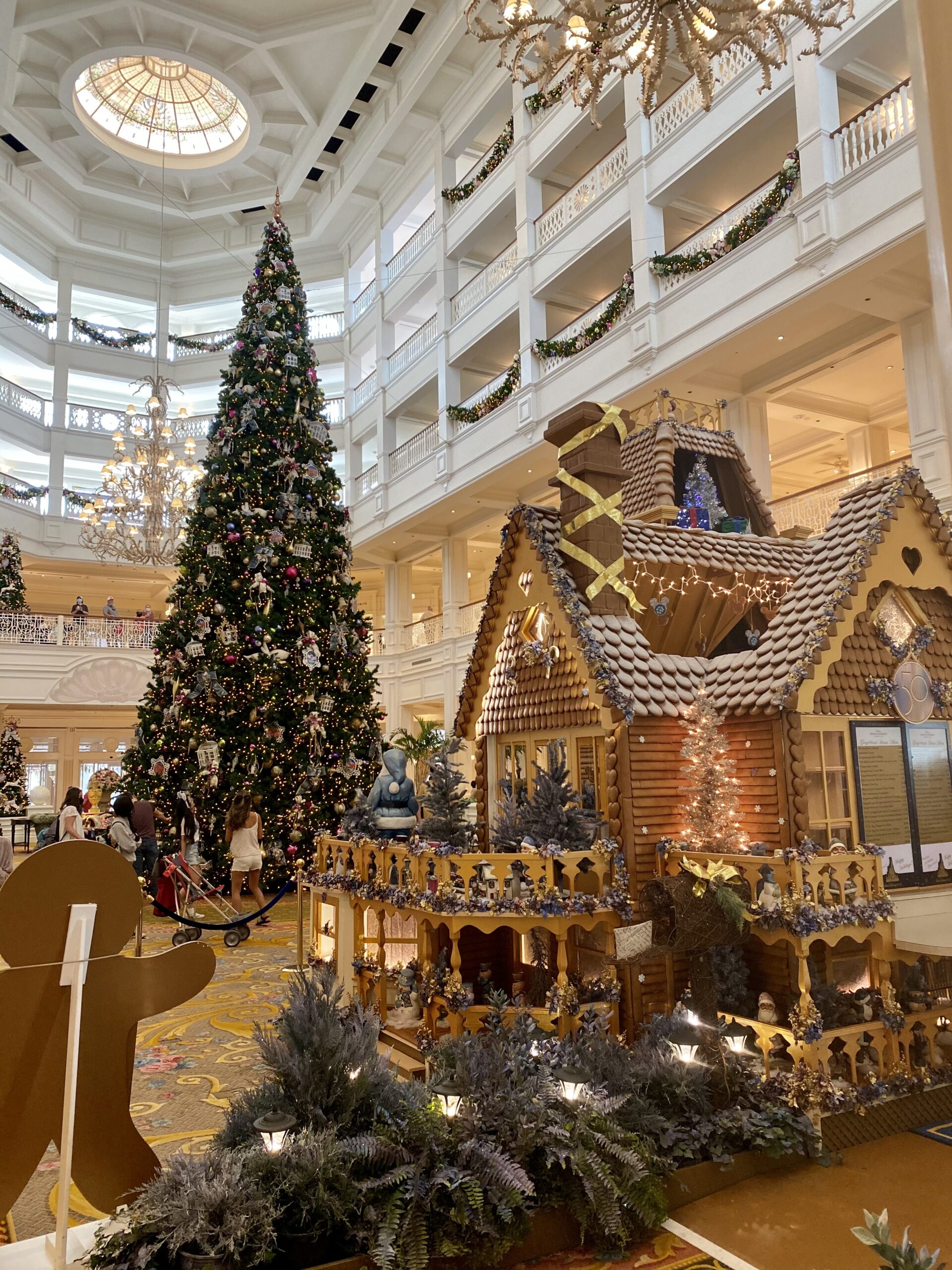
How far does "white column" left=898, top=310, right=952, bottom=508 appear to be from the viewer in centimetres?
1134

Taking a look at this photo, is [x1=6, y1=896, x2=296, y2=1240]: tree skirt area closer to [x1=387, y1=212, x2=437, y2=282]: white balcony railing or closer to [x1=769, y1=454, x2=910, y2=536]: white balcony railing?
[x1=769, y1=454, x2=910, y2=536]: white balcony railing

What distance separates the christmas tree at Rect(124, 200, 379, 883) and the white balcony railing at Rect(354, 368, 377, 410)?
1148cm

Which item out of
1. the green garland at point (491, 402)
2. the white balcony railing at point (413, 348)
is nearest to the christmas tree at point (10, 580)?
the white balcony railing at point (413, 348)

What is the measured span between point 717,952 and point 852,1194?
1.82 metres

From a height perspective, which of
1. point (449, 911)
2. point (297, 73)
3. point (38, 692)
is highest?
point (297, 73)

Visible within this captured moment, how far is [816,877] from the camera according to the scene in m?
5.59

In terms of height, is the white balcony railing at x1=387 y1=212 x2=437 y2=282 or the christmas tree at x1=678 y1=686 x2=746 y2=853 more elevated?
the white balcony railing at x1=387 y1=212 x2=437 y2=282

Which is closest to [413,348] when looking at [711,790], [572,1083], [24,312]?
[24,312]

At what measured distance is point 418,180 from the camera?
22.8m

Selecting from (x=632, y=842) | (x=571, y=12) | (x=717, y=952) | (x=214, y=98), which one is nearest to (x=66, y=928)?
(x=632, y=842)

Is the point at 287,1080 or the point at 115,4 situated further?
the point at 115,4

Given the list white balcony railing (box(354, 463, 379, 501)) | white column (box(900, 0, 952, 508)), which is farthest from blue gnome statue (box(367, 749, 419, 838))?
white balcony railing (box(354, 463, 379, 501))

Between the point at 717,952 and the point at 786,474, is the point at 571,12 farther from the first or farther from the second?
the point at 786,474

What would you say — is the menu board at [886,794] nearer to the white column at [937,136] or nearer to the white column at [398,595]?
the white column at [937,136]
